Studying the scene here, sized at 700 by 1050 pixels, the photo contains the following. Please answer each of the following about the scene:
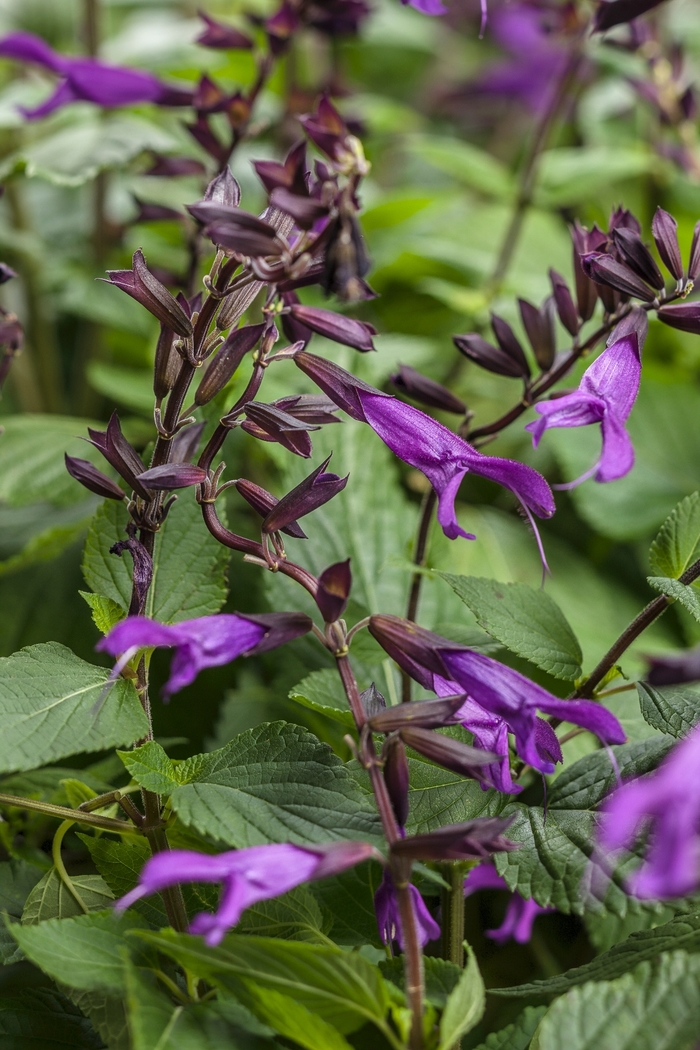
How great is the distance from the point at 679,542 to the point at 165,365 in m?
0.30

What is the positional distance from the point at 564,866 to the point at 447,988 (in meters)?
0.08

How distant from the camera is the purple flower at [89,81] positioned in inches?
33.5

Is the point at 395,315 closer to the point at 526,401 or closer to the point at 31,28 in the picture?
the point at 526,401

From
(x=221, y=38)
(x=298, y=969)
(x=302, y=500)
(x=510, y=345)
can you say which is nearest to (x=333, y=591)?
(x=302, y=500)

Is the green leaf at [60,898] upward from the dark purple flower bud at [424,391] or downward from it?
downward

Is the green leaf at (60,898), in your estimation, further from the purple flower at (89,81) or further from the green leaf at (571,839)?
the purple flower at (89,81)

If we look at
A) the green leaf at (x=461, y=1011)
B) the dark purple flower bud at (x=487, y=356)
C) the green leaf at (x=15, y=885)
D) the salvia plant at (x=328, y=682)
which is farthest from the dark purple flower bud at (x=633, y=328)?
the green leaf at (x=15, y=885)

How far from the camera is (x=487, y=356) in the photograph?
61 centimetres

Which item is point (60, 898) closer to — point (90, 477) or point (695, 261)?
point (90, 477)

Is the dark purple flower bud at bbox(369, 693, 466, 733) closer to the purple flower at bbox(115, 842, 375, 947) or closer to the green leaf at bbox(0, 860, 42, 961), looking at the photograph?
the purple flower at bbox(115, 842, 375, 947)

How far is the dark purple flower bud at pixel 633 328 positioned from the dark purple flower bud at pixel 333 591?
198 millimetres

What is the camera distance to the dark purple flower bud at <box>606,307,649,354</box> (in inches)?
19.5

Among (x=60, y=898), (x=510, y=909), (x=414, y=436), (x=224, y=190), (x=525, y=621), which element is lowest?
(x=510, y=909)

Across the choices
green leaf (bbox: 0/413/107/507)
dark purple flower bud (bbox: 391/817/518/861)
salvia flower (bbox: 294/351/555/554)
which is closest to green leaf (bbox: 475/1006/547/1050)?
dark purple flower bud (bbox: 391/817/518/861)
